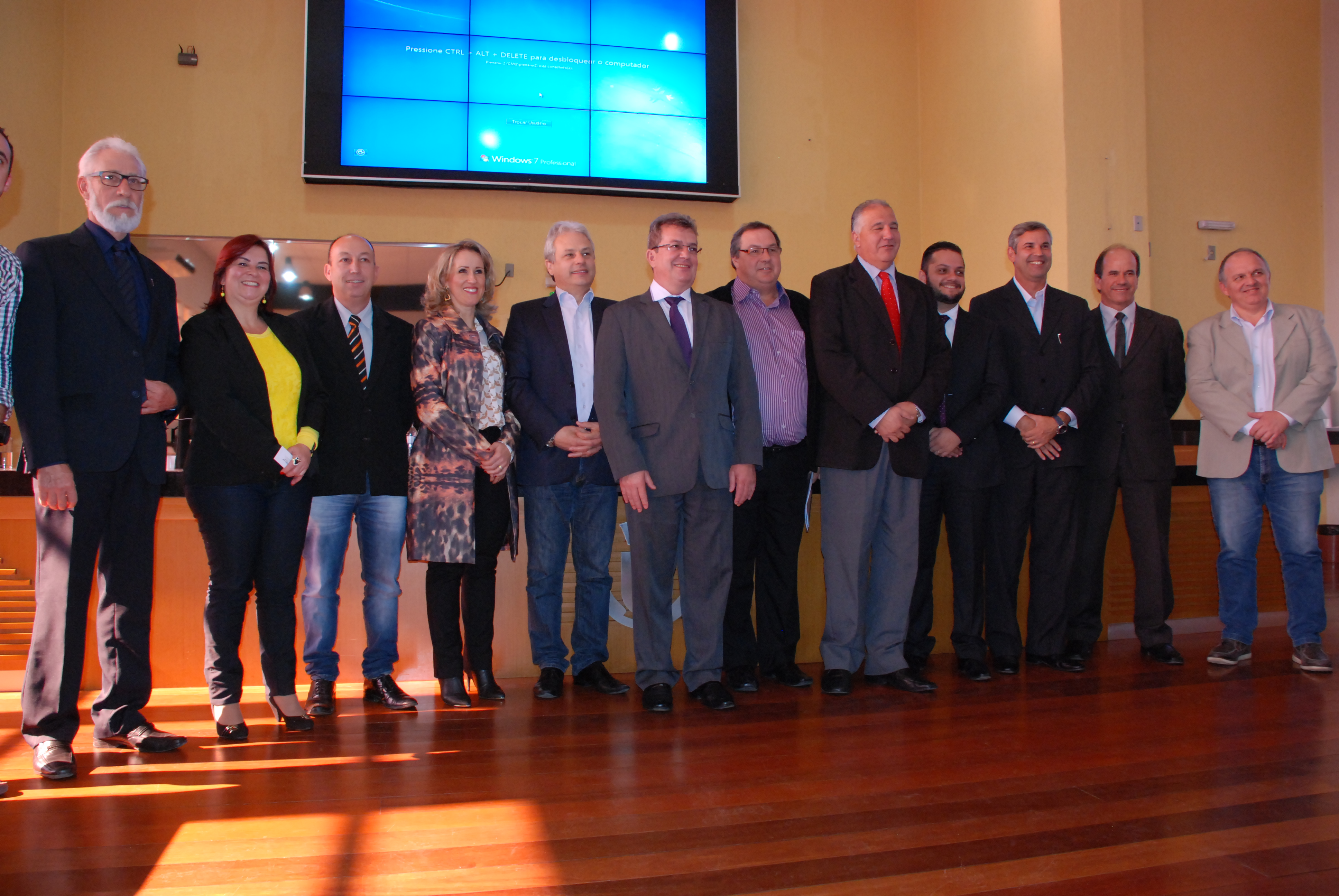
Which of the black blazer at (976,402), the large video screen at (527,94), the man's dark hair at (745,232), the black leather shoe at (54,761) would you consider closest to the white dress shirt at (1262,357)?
the black blazer at (976,402)

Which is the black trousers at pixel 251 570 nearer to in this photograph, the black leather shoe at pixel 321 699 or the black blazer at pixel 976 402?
the black leather shoe at pixel 321 699

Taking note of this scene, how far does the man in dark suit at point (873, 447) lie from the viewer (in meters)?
3.07

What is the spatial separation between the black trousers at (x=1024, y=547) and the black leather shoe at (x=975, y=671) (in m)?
0.18

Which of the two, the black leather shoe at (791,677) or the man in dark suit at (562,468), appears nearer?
the man in dark suit at (562,468)

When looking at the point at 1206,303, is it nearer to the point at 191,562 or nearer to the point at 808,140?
the point at 808,140

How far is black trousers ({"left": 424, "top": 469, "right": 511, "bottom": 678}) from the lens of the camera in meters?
3.01

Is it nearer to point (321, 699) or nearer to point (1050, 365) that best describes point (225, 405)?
point (321, 699)

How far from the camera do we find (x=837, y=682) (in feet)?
10.1

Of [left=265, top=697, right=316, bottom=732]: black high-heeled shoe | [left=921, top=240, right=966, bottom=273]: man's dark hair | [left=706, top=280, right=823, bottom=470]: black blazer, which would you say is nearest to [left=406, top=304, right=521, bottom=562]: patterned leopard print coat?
[left=265, top=697, right=316, bottom=732]: black high-heeled shoe

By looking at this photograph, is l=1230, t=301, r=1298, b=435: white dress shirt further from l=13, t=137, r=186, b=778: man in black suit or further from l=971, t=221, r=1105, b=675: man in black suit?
l=13, t=137, r=186, b=778: man in black suit

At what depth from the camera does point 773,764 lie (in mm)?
2320

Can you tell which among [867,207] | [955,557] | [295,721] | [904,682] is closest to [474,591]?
[295,721]

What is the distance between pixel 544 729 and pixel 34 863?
1277 mm

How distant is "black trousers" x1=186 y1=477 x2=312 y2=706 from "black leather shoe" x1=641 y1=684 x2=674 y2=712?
110cm
